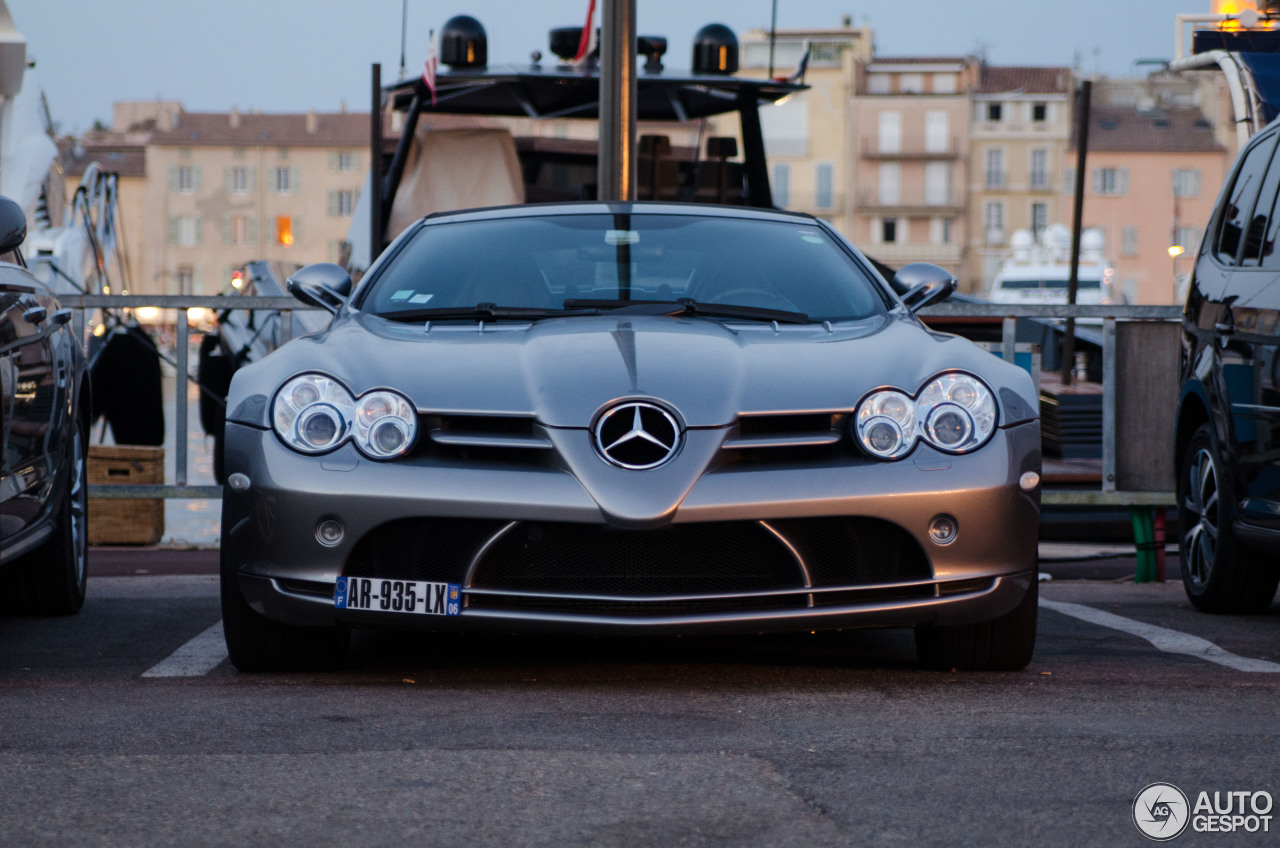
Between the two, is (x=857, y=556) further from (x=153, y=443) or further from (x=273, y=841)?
(x=153, y=443)

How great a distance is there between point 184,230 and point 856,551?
10837 cm

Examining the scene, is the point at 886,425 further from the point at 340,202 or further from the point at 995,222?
the point at 340,202

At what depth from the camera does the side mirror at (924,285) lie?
19.1 ft

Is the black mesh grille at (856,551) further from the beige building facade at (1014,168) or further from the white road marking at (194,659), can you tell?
the beige building facade at (1014,168)

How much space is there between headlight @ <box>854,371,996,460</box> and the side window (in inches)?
93.6

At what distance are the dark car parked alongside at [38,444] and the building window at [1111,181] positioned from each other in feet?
312

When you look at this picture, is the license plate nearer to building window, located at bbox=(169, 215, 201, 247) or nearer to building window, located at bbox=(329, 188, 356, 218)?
building window, located at bbox=(329, 188, 356, 218)

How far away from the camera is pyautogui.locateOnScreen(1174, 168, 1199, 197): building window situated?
96812mm

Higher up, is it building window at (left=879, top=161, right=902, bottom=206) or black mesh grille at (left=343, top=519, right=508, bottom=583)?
building window at (left=879, top=161, right=902, bottom=206)

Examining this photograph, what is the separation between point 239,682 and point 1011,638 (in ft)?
6.52

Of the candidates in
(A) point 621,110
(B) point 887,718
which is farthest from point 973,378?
(A) point 621,110

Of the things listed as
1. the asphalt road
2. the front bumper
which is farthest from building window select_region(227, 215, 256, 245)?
the front bumper

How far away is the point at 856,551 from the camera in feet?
14.9

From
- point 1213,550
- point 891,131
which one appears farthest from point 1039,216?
point 1213,550
